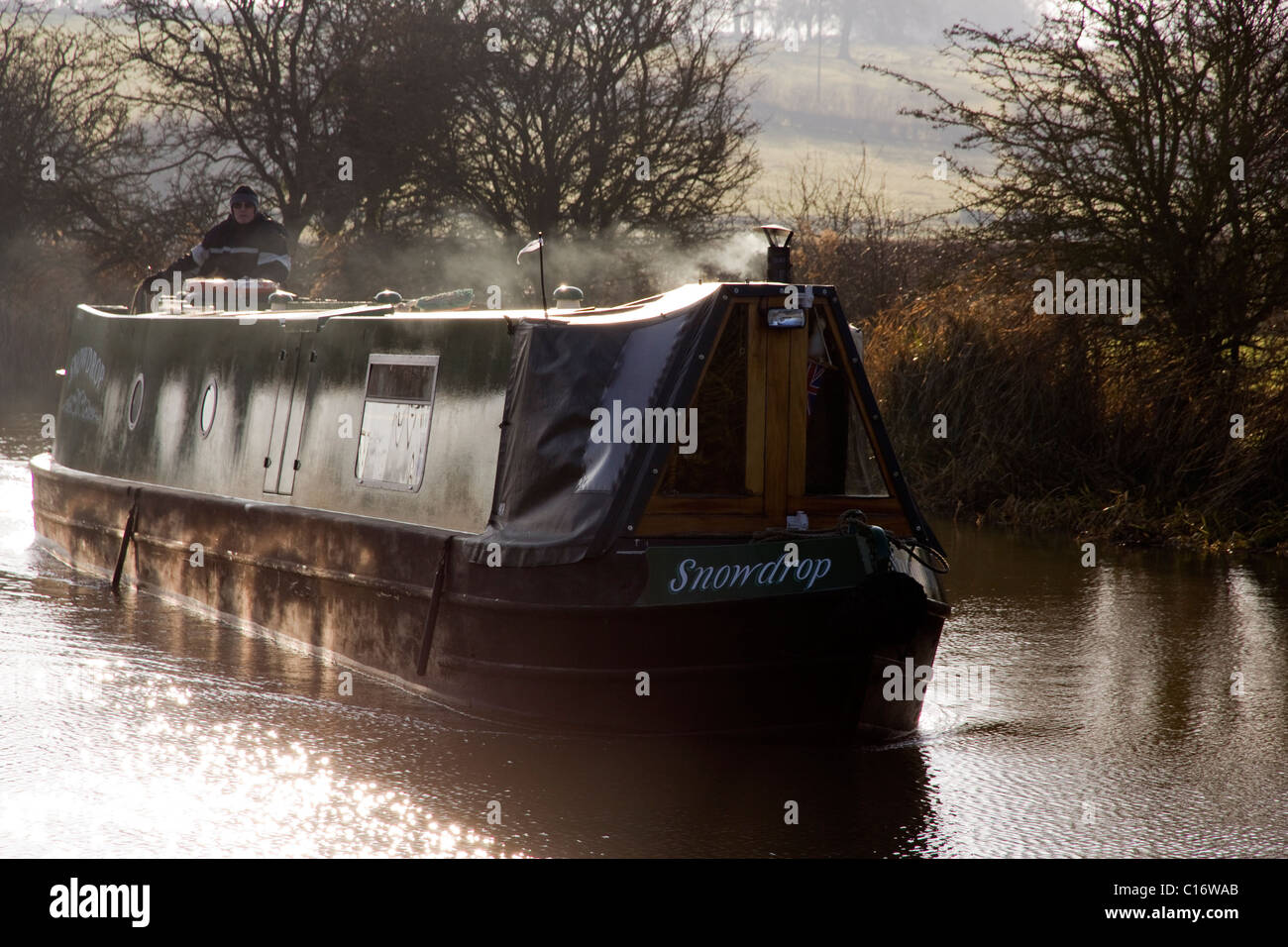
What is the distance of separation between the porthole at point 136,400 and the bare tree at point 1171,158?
7.30 m

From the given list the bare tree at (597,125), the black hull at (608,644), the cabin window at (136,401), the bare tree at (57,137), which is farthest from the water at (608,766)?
the bare tree at (57,137)

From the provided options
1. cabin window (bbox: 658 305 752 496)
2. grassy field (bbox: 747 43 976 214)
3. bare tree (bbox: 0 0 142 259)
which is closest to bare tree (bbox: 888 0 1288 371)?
cabin window (bbox: 658 305 752 496)

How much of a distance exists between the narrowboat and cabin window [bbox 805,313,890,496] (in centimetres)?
1

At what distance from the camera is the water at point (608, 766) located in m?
5.30

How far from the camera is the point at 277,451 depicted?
8812 millimetres

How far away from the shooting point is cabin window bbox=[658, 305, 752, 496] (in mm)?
6539

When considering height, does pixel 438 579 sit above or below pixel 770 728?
above

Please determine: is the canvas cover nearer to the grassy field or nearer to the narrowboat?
the narrowboat

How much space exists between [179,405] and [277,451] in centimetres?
165

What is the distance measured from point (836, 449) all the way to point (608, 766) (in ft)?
6.06
